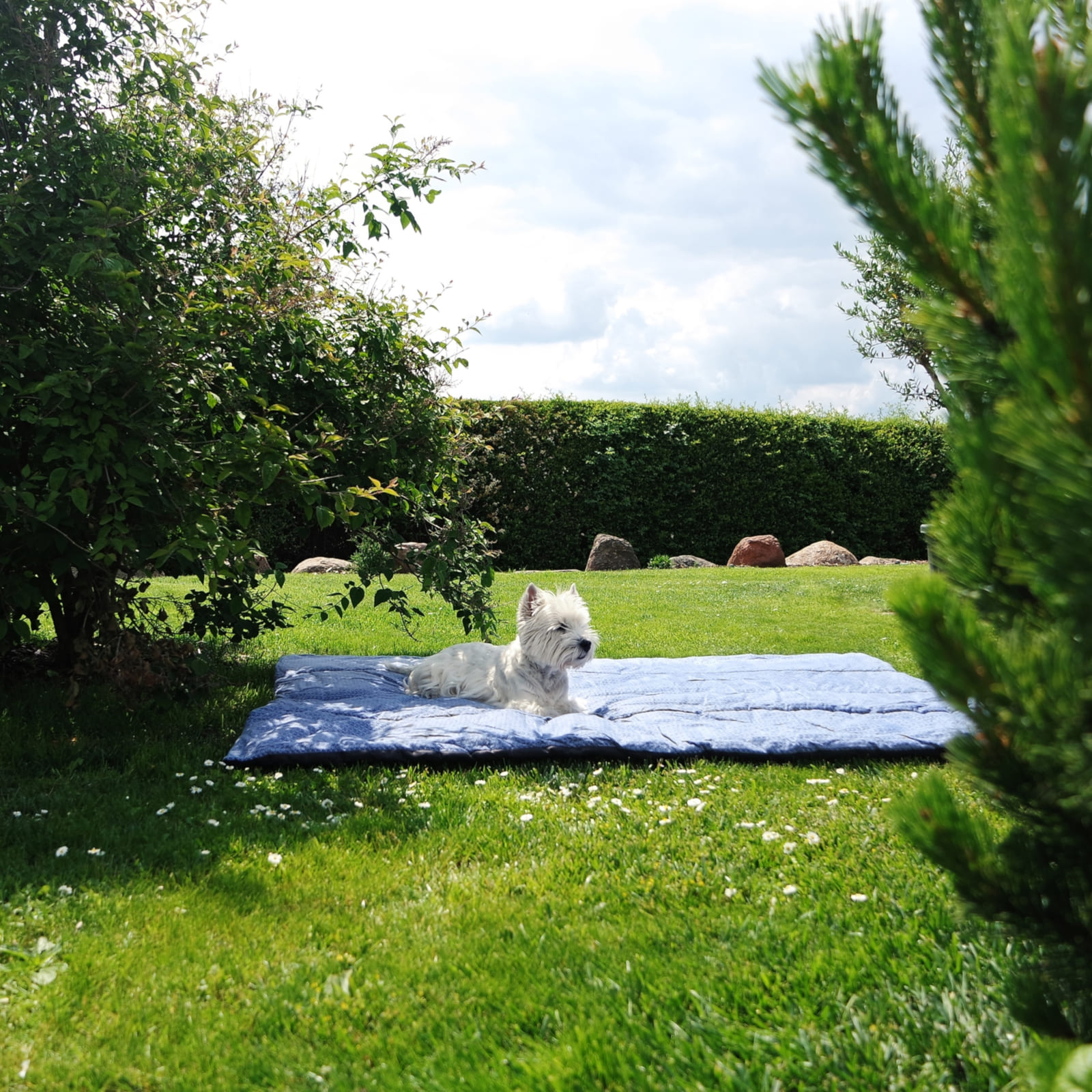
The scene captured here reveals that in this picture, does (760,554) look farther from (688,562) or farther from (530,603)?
(530,603)

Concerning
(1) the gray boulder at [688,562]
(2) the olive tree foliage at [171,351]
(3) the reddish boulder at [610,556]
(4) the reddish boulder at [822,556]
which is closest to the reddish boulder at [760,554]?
(4) the reddish boulder at [822,556]

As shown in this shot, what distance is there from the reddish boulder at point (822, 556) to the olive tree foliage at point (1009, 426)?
15656mm

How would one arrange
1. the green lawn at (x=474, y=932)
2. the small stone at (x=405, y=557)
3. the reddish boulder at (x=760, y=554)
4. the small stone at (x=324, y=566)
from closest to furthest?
the green lawn at (x=474, y=932) → the small stone at (x=405, y=557) → the small stone at (x=324, y=566) → the reddish boulder at (x=760, y=554)

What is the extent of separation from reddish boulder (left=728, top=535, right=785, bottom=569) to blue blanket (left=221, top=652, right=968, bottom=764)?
10120 millimetres

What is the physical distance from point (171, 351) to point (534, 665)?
276 cm

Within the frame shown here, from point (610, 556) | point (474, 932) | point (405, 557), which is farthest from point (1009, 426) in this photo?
point (610, 556)

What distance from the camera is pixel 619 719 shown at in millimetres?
5328

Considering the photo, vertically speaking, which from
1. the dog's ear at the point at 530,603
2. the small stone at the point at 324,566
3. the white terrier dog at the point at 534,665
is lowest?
the small stone at the point at 324,566

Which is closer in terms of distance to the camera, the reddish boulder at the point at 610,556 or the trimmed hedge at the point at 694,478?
the reddish boulder at the point at 610,556

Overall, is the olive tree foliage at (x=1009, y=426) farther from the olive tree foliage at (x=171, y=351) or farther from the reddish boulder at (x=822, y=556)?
the reddish boulder at (x=822, y=556)

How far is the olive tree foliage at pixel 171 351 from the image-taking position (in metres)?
4.27

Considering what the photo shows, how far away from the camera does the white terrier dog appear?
213 inches

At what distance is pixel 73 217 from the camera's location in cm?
434

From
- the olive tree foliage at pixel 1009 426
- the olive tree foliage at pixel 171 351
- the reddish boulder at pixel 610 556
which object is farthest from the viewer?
the reddish boulder at pixel 610 556
